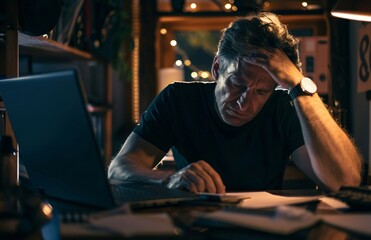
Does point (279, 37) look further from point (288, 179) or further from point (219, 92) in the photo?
point (288, 179)

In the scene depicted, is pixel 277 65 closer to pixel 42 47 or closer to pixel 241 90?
pixel 241 90

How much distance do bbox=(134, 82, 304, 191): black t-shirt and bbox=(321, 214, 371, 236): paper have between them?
81cm

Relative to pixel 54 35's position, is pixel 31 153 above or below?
below

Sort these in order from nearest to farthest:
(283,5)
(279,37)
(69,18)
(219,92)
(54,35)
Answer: (279,37)
(219,92)
(54,35)
(69,18)
(283,5)

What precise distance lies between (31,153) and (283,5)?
2.57 meters

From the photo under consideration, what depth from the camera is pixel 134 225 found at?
910 millimetres

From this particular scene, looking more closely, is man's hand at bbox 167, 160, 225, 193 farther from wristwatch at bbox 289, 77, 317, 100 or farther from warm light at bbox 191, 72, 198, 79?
warm light at bbox 191, 72, 198, 79

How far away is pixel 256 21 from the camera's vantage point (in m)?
1.80

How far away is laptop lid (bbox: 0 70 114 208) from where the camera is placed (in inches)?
39.4

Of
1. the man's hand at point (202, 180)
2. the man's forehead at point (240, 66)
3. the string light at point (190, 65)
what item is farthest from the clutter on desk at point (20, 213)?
the string light at point (190, 65)

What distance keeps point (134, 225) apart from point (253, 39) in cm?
96

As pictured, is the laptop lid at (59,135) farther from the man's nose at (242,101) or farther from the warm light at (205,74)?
the warm light at (205,74)

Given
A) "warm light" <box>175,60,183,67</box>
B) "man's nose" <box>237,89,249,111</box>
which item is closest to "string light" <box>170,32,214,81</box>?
"warm light" <box>175,60,183,67</box>

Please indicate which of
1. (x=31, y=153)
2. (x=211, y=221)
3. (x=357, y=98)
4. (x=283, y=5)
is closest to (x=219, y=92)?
(x=31, y=153)
